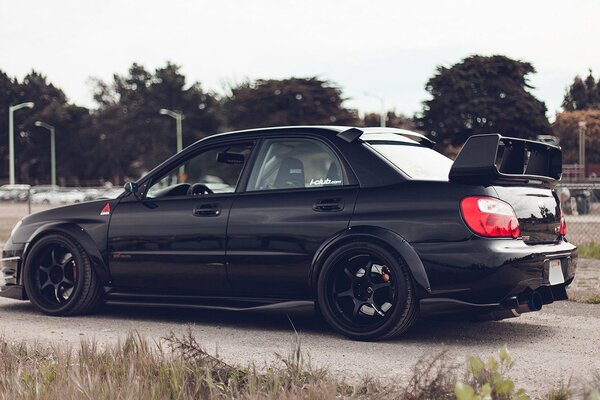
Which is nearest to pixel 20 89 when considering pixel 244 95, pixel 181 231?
pixel 244 95

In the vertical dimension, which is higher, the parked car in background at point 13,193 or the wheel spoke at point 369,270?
the parked car in background at point 13,193

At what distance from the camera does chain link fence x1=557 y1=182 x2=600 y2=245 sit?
1476cm

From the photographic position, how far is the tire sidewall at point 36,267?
720 cm

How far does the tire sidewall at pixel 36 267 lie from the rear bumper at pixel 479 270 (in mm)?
2917

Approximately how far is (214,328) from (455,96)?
47.4 meters

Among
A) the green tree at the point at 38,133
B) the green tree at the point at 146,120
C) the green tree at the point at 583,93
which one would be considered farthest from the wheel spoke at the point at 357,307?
the green tree at the point at 38,133

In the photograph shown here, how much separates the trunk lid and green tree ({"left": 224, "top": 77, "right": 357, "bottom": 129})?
63.0m

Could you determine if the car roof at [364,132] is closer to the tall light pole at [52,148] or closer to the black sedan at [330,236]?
the black sedan at [330,236]

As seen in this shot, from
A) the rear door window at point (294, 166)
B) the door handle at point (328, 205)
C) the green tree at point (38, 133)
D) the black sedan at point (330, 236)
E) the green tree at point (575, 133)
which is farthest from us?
the green tree at point (38, 133)

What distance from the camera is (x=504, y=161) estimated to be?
20.8 feet

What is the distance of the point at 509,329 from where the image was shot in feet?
21.7

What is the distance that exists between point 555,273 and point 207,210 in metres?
2.54

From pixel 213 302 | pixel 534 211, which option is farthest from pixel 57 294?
pixel 534 211

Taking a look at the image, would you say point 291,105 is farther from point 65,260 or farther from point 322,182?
point 322,182
